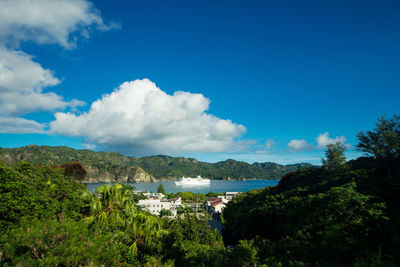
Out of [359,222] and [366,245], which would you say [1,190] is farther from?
[359,222]

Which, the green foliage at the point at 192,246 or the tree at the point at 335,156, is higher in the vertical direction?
the tree at the point at 335,156

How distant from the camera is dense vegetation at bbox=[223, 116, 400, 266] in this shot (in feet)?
33.9

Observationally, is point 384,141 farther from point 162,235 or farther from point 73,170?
point 73,170

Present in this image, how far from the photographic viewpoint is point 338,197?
1723 centimetres

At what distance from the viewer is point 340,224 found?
14281mm

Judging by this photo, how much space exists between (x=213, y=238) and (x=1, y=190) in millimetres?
14127

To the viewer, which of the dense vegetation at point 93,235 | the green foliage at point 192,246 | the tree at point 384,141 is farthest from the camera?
the tree at point 384,141

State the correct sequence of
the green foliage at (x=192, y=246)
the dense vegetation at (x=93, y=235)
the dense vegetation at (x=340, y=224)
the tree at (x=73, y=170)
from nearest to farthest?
the dense vegetation at (x=93, y=235)
the green foliage at (x=192, y=246)
the dense vegetation at (x=340, y=224)
the tree at (x=73, y=170)

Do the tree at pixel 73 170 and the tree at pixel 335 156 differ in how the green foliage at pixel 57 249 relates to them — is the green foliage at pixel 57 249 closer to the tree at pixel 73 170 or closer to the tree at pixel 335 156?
the tree at pixel 335 156

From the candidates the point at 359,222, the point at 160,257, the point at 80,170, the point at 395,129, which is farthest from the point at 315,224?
the point at 80,170

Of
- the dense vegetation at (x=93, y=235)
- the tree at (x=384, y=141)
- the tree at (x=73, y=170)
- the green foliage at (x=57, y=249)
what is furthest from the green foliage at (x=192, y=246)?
the tree at (x=73, y=170)

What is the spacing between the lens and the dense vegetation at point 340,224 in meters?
10.3

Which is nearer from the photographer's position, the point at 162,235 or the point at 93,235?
the point at 93,235

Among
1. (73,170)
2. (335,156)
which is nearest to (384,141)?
(335,156)
